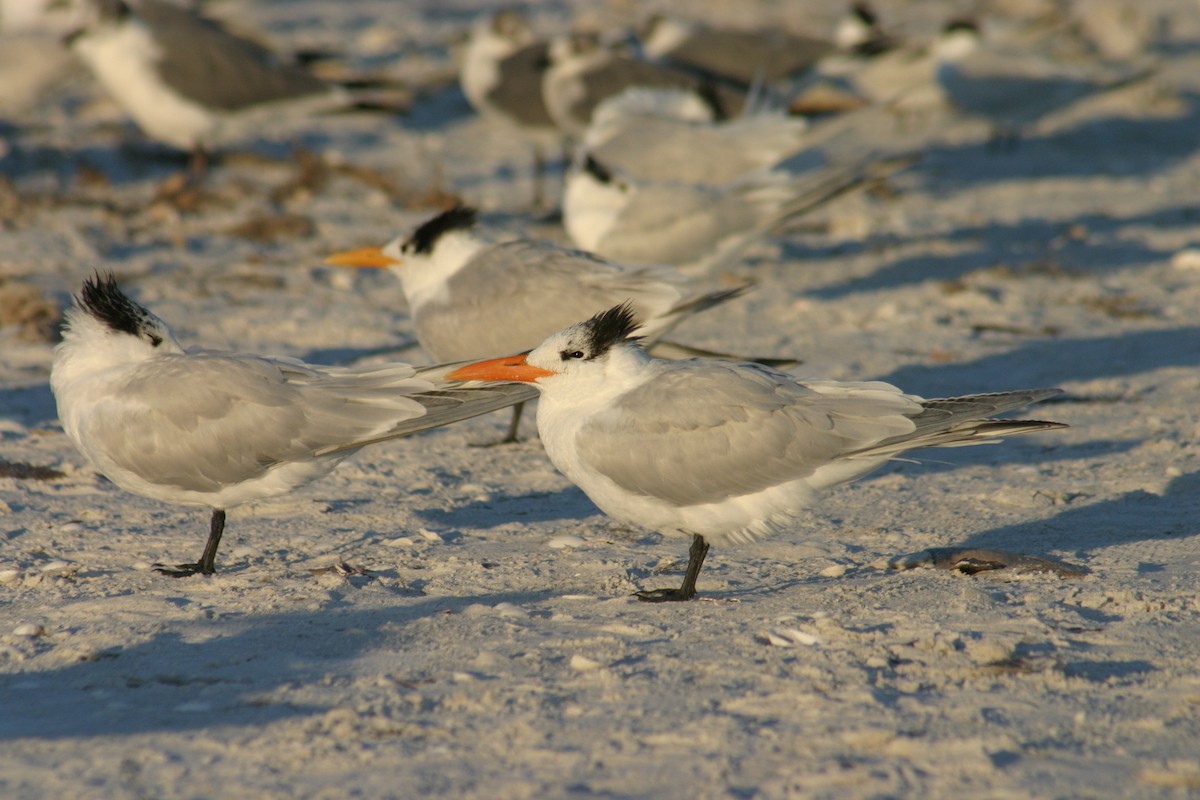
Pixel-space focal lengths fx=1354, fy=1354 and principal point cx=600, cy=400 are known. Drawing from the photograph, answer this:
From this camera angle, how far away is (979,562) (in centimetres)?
406

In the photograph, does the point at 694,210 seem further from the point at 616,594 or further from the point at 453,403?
the point at 616,594

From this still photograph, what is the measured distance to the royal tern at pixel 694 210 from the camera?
7.09 meters

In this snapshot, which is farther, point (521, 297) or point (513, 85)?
point (513, 85)

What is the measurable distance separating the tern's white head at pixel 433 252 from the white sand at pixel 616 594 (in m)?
0.70

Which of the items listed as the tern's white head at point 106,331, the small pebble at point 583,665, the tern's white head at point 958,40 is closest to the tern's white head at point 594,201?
the tern's white head at point 106,331

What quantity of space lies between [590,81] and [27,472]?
20.4 feet

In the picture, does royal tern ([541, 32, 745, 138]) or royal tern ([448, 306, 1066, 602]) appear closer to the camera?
royal tern ([448, 306, 1066, 602])

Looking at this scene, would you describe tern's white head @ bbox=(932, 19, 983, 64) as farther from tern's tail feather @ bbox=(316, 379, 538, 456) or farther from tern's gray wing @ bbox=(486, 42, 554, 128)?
tern's tail feather @ bbox=(316, 379, 538, 456)

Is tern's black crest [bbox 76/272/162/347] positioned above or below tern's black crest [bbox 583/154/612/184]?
below

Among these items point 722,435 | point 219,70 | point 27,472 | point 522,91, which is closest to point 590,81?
point 522,91

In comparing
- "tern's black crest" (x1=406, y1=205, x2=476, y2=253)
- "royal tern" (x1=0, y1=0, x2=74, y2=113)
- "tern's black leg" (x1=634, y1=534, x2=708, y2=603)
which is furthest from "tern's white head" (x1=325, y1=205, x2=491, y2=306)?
"royal tern" (x1=0, y1=0, x2=74, y2=113)

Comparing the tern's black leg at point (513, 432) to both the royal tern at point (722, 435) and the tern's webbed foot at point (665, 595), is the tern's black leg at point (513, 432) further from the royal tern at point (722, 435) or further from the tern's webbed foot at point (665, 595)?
the tern's webbed foot at point (665, 595)

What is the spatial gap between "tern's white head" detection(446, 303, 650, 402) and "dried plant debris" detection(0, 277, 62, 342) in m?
3.21

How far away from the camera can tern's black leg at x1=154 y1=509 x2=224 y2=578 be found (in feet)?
13.3
